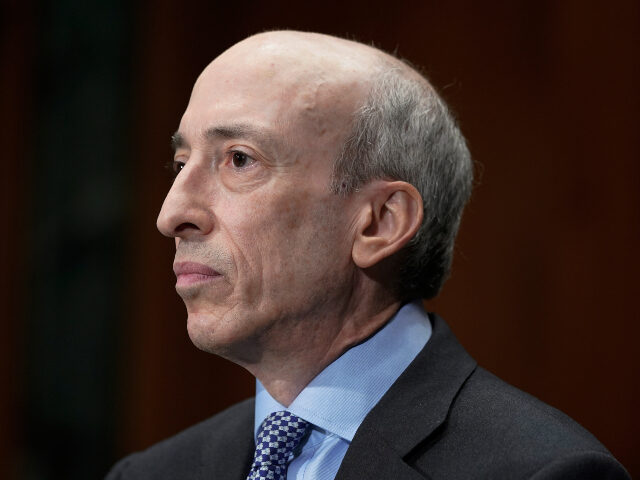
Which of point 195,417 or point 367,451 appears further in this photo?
point 195,417

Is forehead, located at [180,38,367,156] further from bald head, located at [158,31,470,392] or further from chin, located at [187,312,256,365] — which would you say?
chin, located at [187,312,256,365]

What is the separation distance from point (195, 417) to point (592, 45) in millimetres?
2215

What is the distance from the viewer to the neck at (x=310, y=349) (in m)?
1.95

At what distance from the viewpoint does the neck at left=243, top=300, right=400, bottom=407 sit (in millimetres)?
→ 1947

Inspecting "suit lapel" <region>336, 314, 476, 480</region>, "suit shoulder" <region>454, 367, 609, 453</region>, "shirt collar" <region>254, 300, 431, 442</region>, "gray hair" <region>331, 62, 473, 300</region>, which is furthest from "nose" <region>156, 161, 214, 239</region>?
"suit shoulder" <region>454, 367, 609, 453</region>

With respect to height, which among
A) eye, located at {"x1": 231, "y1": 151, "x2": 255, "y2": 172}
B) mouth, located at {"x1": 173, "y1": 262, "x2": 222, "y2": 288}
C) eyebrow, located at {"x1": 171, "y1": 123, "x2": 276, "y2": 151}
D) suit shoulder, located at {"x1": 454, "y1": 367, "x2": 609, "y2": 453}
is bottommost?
suit shoulder, located at {"x1": 454, "y1": 367, "x2": 609, "y2": 453}

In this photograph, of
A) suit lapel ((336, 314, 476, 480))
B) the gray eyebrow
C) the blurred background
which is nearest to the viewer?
suit lapel ((336, 314, 476, 480))

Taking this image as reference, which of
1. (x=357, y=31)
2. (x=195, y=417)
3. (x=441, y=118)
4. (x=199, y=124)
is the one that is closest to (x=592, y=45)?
(x=357, y=31)

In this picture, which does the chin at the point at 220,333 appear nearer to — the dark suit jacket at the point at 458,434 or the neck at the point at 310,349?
the neck at the point at 310,349

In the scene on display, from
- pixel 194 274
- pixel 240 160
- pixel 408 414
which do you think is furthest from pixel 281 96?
pixel 408 414

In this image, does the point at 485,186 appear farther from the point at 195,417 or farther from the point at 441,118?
the point at 195,417

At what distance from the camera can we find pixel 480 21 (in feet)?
11.5

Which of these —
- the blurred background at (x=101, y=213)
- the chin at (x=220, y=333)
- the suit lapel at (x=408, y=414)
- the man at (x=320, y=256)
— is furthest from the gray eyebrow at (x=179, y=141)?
the blurred background at (x=101, y=213)

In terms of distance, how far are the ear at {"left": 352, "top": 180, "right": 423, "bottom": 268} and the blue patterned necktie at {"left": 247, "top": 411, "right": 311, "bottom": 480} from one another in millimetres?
345
